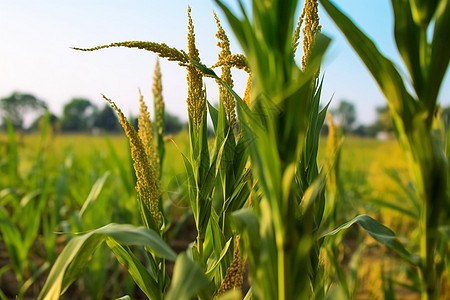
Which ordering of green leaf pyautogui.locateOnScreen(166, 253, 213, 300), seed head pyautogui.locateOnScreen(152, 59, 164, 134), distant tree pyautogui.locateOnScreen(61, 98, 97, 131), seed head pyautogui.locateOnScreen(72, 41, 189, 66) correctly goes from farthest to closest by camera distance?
distant tree pyautogui.locateOnScreen(61, 98, 97, 131), seed head pyautogui.locateOnScreen(152, 59, 164, 134), seed head pyautogui.locateOnScreen(72, 41, 189, 66), green leaf pyautogui.locateOnScreen(166, 253, 213, 300)

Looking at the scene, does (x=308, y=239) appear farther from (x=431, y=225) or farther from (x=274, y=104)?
(x=431, y=225)

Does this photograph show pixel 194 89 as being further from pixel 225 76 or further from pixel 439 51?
pixel 439 51

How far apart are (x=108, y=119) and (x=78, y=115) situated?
1731 centimetres

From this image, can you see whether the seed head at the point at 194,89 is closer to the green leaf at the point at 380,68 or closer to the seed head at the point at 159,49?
the seed head at the point at 159,49

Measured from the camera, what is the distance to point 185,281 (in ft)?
0.95

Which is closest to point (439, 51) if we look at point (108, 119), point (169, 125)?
point (169, 125)

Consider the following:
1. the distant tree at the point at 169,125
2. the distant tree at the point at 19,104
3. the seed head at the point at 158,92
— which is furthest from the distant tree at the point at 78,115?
the seed head at the point at 158,92

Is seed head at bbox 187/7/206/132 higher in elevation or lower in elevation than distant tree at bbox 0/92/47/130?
lower

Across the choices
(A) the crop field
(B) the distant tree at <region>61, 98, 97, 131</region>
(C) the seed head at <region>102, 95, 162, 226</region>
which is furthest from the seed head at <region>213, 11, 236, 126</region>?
(B) the distant tree at <region>61, 98, 97, 131</region>

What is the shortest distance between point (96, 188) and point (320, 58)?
38.5 inches

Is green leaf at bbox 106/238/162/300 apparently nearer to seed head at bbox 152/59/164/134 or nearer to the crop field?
the crop field

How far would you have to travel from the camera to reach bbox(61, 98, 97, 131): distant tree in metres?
31.8

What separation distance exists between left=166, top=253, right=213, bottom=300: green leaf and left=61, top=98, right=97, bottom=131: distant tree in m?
32.2

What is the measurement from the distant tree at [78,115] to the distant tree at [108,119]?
875 centimetres
